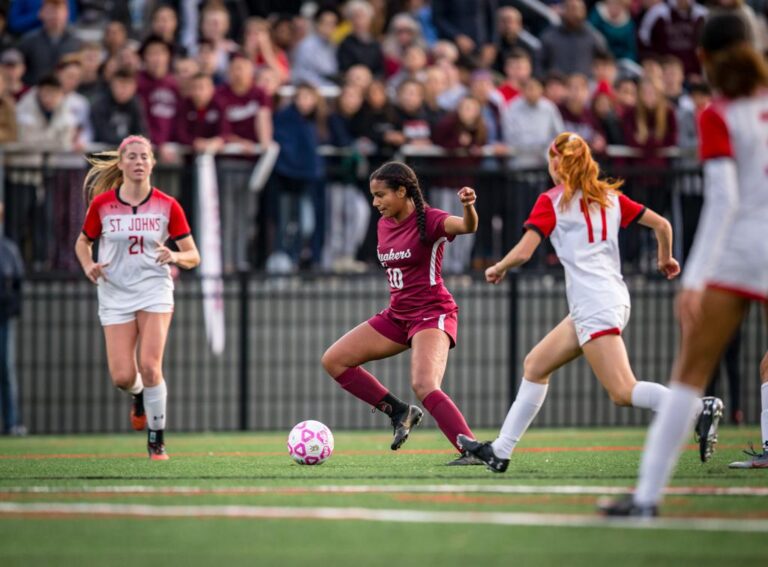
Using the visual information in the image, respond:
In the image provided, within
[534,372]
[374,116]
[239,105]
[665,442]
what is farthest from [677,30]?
[665,442]

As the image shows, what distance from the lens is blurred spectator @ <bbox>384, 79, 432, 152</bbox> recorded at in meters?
18.3

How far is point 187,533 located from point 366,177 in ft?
37.8

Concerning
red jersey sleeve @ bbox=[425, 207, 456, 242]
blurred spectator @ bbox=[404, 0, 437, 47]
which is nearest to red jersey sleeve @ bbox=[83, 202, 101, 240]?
red jersey sleeve @ bbox=[425, 207, 456, 242]

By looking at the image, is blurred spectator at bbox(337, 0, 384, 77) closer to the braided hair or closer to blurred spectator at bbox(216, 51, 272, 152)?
blurred spectator at bbox(216, 51, 272, 152)

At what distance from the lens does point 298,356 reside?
1792 cm

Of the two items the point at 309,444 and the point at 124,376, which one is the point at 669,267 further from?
the point at 124,376

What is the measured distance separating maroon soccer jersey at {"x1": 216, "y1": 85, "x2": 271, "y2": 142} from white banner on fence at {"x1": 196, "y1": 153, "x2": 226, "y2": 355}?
615 mm

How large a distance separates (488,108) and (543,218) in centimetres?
999

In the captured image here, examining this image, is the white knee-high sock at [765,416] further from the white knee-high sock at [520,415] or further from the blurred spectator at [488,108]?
the blurred spectator at [488,108]

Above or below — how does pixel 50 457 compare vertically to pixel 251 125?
below

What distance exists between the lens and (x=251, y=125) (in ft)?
58.9

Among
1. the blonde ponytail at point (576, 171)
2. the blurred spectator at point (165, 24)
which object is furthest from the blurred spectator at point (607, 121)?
the blonde ponytail at point (576, 171)

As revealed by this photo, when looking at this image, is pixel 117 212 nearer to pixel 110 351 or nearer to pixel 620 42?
pixel 110 351

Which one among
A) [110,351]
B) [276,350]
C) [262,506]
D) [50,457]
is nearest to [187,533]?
[262,506]
